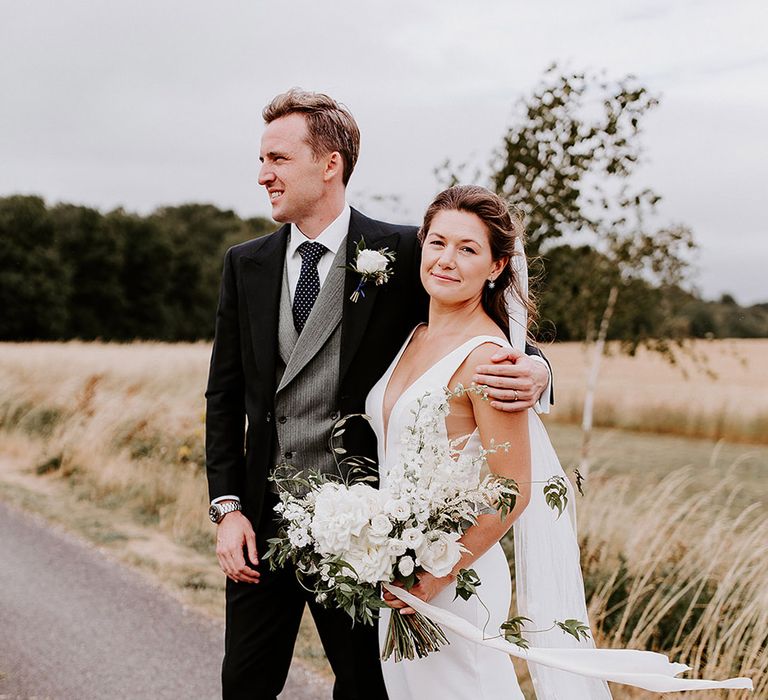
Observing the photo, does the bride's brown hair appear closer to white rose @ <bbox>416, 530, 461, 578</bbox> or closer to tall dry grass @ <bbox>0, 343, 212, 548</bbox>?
white rose @ <bbox>416, 530, 461, 578</bbox>

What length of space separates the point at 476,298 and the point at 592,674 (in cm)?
115

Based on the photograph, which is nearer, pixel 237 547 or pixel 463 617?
pixel 463 617

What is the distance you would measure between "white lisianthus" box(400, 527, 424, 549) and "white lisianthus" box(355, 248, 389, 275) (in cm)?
94

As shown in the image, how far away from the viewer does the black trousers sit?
111 inches

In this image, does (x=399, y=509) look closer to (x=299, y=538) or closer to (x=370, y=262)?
(x=299, y=538)

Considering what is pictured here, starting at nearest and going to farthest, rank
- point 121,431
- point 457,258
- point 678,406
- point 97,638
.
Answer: point 457,258 < point 97,638 < point 121,431 < point 678,406

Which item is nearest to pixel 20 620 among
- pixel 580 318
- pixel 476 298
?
pixel 476 298

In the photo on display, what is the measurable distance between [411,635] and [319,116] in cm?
163

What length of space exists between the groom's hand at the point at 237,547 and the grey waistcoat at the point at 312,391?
28 centimetres

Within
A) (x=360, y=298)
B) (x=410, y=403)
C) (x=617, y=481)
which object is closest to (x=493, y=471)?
(x=410, y=403)

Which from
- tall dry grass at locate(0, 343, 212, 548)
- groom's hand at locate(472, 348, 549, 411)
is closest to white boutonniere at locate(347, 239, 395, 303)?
groom's hand at locate(472, 348, 549, 411)

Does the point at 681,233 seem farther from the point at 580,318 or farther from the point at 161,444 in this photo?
the point at 161,444

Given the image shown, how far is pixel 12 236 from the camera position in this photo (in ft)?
146

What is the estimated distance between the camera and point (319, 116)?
9.16 feet
